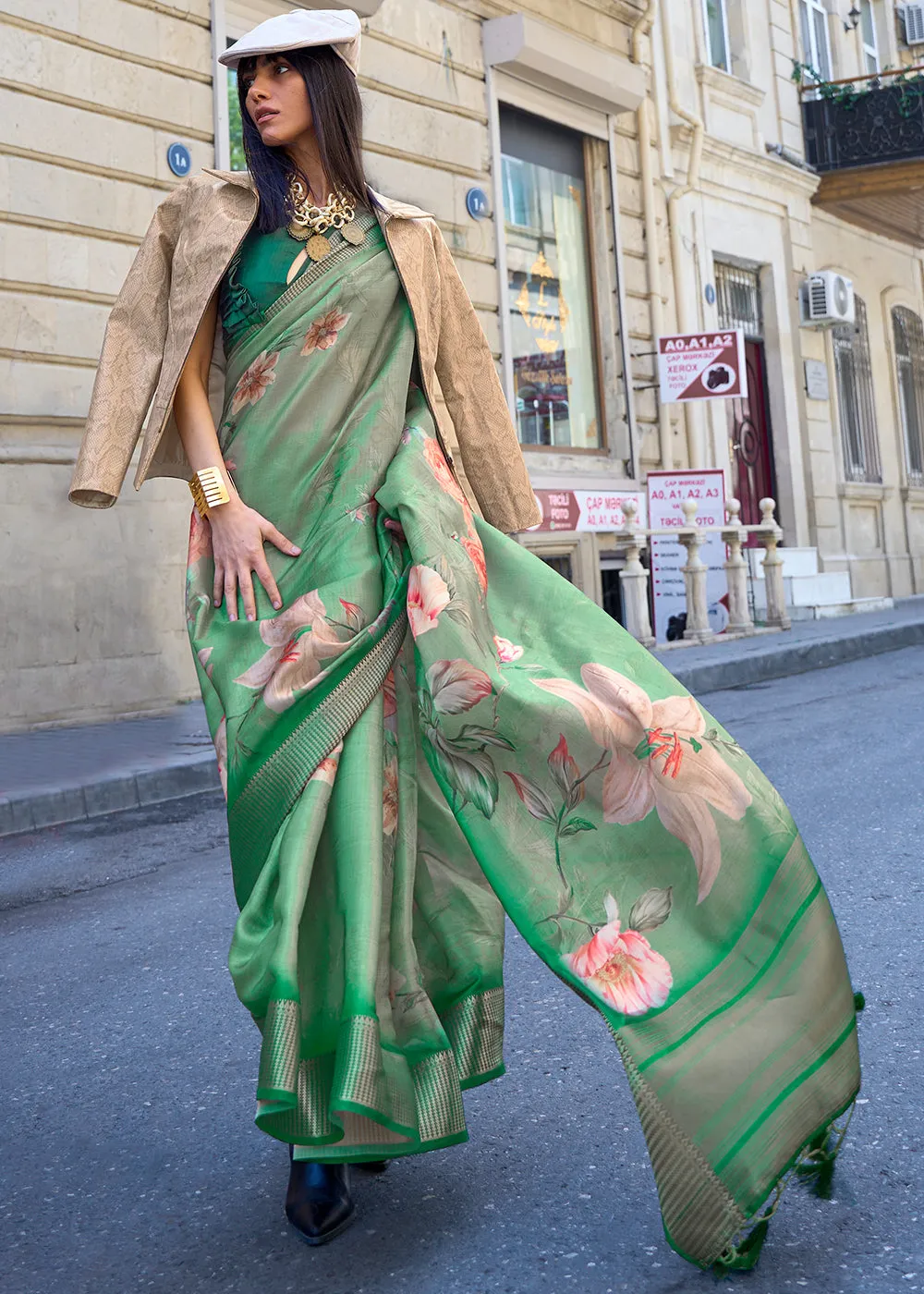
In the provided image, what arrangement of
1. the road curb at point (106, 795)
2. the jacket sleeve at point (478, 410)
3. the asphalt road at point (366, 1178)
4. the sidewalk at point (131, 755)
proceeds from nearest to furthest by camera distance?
1. the asphalt road at point (366, 1178)
2. the jacket sleeve at point (478, 410)
3. the road curb at point (106, 795)
4. the sidewalk at point (131, 755)

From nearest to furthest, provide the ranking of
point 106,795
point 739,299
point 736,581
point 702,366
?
point 106,795 → point 736,581 → point 702,366 → point 739,299

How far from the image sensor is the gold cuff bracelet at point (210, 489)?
7.25ft

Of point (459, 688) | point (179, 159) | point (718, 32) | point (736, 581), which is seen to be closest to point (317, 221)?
point (459, 688)

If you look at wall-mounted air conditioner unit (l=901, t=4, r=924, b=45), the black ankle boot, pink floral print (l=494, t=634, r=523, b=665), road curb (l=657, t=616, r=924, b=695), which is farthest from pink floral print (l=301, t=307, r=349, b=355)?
wall-mounted air conditioner unit (l=901, t=4, r=924, b=45)

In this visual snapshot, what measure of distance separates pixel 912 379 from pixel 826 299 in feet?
14.3

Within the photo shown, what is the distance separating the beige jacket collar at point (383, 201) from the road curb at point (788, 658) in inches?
270

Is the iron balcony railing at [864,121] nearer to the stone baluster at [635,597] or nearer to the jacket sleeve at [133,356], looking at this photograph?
the stone baluster at [635,597]

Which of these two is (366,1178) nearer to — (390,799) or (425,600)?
(390,799)

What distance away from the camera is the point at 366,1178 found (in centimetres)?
226

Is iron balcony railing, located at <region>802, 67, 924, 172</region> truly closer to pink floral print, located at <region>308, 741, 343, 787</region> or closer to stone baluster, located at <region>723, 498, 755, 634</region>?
stone baluster, located at <region>723, 498, 755, 634</region>

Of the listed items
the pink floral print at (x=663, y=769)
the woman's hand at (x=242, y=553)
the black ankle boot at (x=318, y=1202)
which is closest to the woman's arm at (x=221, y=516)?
the woman's hand at (x=242, y=553)

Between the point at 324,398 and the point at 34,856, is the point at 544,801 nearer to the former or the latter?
the point at 324,398

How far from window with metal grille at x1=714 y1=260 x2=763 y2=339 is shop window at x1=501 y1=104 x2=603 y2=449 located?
273 centimetres

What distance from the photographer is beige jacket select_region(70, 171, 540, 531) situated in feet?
7.36
